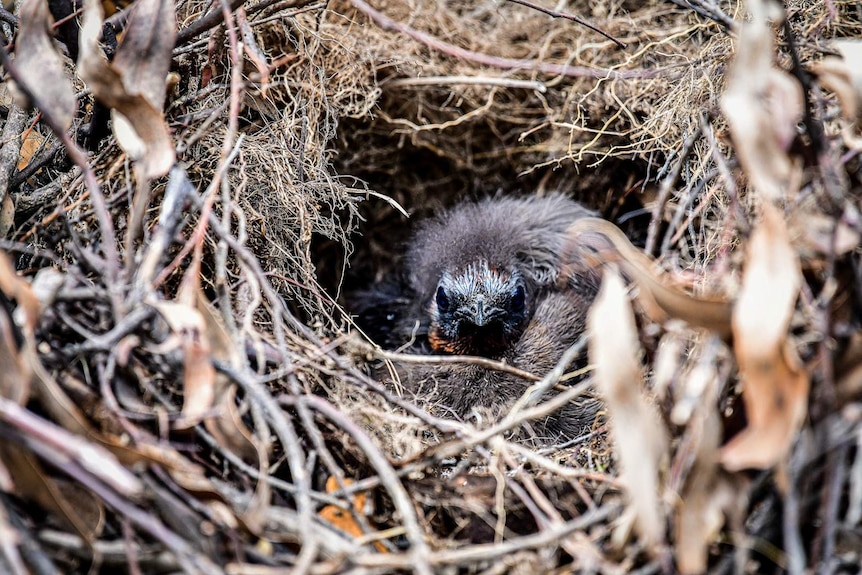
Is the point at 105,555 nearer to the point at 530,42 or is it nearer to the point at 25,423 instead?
the point at 25,423

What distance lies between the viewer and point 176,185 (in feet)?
5.49

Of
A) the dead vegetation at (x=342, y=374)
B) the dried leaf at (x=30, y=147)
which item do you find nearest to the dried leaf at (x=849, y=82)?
the dead vegetation at (x=342, y=374)

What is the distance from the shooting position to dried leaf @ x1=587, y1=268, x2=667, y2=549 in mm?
1147

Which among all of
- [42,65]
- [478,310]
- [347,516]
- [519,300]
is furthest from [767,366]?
[519,300]

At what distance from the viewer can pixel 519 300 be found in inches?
112

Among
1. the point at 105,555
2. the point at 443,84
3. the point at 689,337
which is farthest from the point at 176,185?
the point at 443,84

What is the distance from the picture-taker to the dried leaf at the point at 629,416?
1147 millimetres

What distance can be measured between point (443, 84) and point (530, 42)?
0.41m

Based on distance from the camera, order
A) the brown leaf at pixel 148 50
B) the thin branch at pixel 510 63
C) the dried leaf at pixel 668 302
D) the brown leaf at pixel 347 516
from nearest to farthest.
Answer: the dried leaf at pixel 668 302, the brown leaf at pixel 347 516, the brown leaf at pixel 148 50, the thin branch at pixel 510 63

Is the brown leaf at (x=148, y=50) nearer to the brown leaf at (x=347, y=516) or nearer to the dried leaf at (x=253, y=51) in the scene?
the dried leaf at (x=253, y=51)

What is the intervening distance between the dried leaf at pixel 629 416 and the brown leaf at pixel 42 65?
1.07 m

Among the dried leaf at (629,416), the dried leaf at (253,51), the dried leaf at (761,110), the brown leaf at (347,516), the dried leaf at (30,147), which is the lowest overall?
the brown leaf at (347,516)

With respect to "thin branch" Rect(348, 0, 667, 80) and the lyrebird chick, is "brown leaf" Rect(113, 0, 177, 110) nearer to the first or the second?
"thin branch" Rect(348, 0, 667, 80)

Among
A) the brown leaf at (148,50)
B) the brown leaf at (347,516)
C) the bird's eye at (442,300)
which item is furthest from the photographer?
the bird's eye at (442,300)
